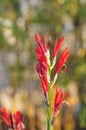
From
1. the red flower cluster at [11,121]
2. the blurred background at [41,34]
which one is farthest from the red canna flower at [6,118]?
the blurred background at [41,34]

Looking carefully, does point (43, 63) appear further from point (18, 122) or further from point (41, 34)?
point (41, 34)

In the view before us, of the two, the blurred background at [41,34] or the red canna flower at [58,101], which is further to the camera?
the blurred background at [41,34]

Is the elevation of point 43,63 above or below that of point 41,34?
above

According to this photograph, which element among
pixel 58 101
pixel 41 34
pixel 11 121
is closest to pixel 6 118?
pixel 11 121

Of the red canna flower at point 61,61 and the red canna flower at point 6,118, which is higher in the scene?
the red canna flower at point 61,61

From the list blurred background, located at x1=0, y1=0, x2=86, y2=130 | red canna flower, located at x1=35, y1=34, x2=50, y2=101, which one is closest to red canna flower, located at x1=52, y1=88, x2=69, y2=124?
red canna flower, located at x1=35, y1=34, x2=50, y2=101

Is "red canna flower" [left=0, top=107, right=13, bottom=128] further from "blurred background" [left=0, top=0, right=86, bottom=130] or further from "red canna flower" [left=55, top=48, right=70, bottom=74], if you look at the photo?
"blurred background" [left=0, top=0, right=86, bottom=130]

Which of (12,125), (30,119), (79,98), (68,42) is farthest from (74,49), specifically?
(12,125)

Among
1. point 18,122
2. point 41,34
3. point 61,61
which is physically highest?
point 61,61

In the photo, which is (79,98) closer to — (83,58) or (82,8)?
(83,58)

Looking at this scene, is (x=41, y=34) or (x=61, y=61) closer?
(x=61, y=61)

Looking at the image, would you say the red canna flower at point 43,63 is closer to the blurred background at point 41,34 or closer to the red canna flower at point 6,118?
the red canna flower at point 6,118
